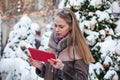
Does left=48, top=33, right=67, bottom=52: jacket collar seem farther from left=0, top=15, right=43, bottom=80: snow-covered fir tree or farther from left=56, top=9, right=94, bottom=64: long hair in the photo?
left=0, top=15, right=43, bottom=80: snow-covered fir tree

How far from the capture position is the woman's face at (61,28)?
9.53 feet

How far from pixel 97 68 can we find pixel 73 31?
2.52 m

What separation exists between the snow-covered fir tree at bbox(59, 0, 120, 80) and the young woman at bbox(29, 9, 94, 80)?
2.43 meters

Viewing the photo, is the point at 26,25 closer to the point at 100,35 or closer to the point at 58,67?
the point at 100,35

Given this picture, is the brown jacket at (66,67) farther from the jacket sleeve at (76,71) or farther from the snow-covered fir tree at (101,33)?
the snow-covered fir tree at (101,33)

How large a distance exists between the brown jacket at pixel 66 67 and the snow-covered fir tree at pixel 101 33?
2.42 meters

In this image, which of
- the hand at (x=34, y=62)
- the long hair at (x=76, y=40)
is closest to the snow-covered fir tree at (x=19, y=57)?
the hand at (x=34, y=62)

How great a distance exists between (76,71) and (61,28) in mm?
360

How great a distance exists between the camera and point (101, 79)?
17.8 feet

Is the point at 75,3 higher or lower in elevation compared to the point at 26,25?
higher

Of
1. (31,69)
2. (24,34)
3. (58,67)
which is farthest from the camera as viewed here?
(24,34)

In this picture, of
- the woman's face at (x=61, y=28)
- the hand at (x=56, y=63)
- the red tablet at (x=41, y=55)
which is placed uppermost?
the woman's face at (x=61, y=28)

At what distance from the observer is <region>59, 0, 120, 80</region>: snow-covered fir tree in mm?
5363

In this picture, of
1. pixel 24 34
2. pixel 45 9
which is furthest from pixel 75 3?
pixel 45 9
